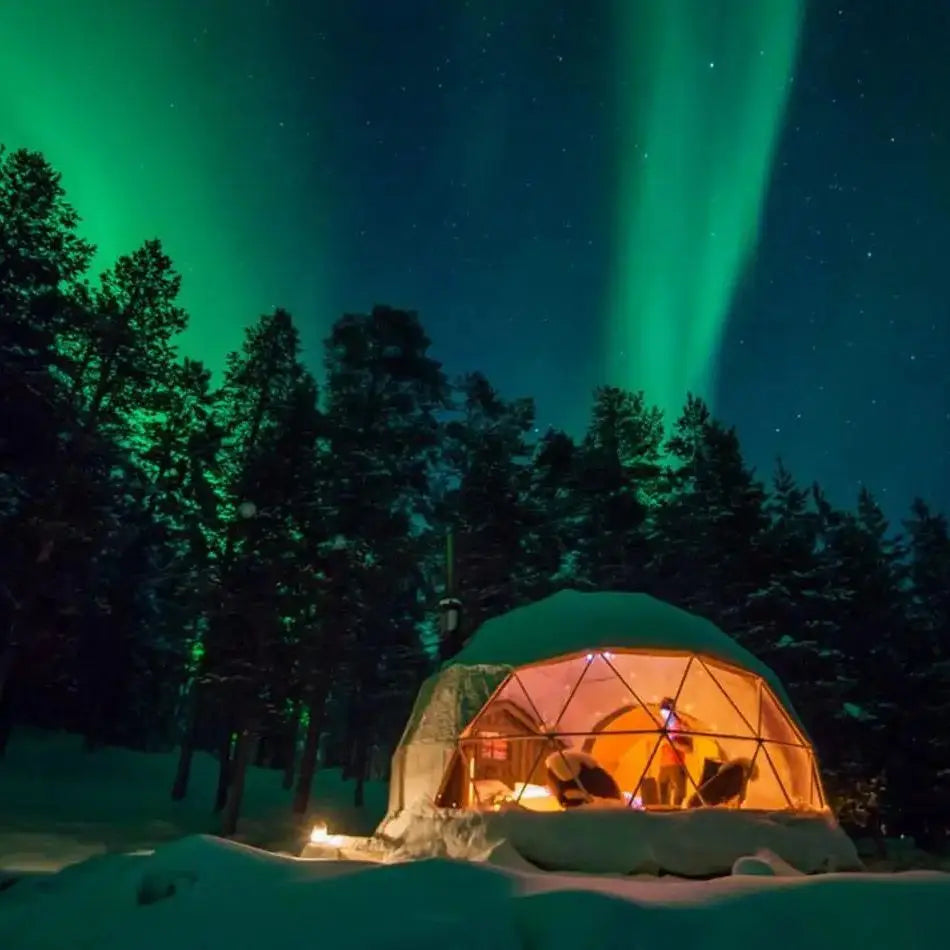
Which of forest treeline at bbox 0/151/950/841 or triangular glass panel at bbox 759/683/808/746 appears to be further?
forest treeline at bbox 0/151/950/841

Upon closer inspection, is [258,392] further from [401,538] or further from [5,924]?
[5,924]

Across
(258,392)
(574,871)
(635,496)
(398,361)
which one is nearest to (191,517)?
(258,392)

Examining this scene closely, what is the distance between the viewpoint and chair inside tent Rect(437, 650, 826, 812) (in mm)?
11227

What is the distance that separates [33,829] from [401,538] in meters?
11.8

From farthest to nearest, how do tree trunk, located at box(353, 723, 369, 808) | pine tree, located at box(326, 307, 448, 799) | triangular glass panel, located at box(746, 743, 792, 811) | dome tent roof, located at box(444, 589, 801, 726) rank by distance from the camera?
tree trunk, located at box(353, 723, 369, 808)
pine tree, located at box(326, 307, 448, 799)
triangular glass panel, located at box(746, 743, 792, 811)
dome tent roof, located at box(444, 589, 801, 726)

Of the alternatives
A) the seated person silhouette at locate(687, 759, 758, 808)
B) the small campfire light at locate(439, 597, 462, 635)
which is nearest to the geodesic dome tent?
the seated person silhouette at locate(687, 759, 758, 808)

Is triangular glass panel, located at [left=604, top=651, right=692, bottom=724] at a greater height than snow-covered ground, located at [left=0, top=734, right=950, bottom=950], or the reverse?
triangular glass panel, located at [left=604, top=651, right=692, bottom=724]

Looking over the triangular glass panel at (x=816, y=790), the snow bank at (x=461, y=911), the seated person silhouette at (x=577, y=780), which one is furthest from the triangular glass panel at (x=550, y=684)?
the snow bank at (x=461, y=911)

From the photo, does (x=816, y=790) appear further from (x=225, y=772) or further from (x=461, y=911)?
(x=225, y=772)

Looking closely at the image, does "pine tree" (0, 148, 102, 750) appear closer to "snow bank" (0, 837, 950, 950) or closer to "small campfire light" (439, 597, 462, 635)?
"small campfire light" (439, 597, 462, 635)

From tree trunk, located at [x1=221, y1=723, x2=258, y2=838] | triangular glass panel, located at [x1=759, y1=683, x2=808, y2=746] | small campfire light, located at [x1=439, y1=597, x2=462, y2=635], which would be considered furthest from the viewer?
tree trunk, located at [x1=221, y1=723, x2=258, y2=838]

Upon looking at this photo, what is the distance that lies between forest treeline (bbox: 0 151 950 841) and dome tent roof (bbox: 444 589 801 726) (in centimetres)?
531

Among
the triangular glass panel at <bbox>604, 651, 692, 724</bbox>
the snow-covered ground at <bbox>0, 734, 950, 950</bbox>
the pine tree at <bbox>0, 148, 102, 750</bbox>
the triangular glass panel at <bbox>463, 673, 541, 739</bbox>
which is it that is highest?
the pine tree at <bbox>0, 148, 102, 750</bbox>

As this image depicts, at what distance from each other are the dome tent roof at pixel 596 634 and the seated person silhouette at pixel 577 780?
1420mm
